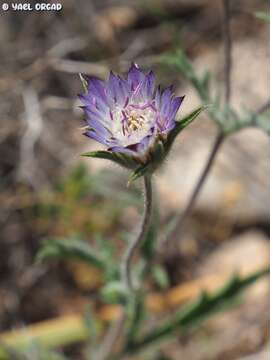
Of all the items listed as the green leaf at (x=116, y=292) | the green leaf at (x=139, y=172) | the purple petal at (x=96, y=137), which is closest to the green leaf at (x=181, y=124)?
the green leaf at (x=139, y=172)

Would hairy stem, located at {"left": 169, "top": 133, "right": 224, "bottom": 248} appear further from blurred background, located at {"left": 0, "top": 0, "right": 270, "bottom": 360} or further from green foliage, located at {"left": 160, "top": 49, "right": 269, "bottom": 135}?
blurred background, located at {"left": 0, "top": 0, "right": 270, "bottom": 360}

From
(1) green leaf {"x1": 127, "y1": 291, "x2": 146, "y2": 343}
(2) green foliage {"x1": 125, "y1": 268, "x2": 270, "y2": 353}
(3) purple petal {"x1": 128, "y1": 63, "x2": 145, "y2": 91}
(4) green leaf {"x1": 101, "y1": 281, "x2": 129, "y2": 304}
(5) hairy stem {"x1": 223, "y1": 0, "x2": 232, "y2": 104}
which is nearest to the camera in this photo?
(3) purple petal {"x1": 128, "y1": 63, "x2": 145, "y2": 91}

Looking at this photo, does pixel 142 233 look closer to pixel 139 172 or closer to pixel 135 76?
pixel 139 172

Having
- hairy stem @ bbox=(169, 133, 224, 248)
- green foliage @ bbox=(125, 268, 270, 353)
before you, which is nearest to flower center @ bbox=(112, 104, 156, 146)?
hairy stem @ bbox=(169, 133, 224, 248)

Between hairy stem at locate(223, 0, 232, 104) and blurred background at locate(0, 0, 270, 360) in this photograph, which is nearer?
hairy stem at locate(223, 0, 232, 104)

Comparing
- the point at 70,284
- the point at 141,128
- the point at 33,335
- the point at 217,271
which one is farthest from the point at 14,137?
the point at 141,128

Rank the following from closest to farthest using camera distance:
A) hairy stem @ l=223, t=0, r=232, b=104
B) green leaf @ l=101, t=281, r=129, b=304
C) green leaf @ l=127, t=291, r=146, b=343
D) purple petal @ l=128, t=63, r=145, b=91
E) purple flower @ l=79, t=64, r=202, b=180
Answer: purple flower @ l=79, t=64, r=202, b=180 → purple petal @ l=128, t=63, r=145, b=91 → hairy stem @ l=223, t=0, r=232, b=104 → green leaf @ l=101, t=281, r=129, b=304 → green leaf @ l=127, t=291, r=146, b=343

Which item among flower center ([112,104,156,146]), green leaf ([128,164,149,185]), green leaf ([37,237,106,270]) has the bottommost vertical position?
green leaf ([128,164,149,185])
